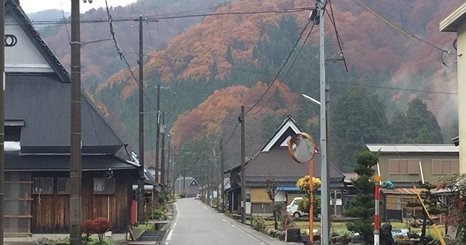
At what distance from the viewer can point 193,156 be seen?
4688 inches

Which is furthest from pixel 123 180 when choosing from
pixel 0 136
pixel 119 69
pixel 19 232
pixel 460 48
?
pixel 119 69

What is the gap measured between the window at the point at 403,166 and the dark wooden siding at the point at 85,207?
32062mm

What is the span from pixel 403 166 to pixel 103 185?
110 ft

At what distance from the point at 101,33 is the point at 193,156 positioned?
7338 centimetres

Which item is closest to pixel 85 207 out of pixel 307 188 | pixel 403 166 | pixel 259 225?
pixel 307 188

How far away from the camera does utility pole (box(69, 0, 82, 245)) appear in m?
16.8

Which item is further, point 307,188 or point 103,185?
point 307,188

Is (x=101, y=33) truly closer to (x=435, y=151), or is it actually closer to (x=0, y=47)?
(x=435, y=151)

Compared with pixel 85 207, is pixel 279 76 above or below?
above

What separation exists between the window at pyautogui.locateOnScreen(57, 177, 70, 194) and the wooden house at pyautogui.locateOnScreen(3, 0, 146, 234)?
0.12 feet

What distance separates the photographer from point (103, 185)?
93.0 feet

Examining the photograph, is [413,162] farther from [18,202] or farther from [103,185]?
[18,202]

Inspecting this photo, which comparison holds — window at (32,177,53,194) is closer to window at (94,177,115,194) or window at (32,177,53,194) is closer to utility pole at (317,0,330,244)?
window at (94,177,115,194)

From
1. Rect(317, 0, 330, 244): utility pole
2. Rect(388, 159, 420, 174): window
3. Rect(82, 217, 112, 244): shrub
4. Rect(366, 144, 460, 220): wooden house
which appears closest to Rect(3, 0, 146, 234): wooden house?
Rect(82, 217, 112, 244): shrub
